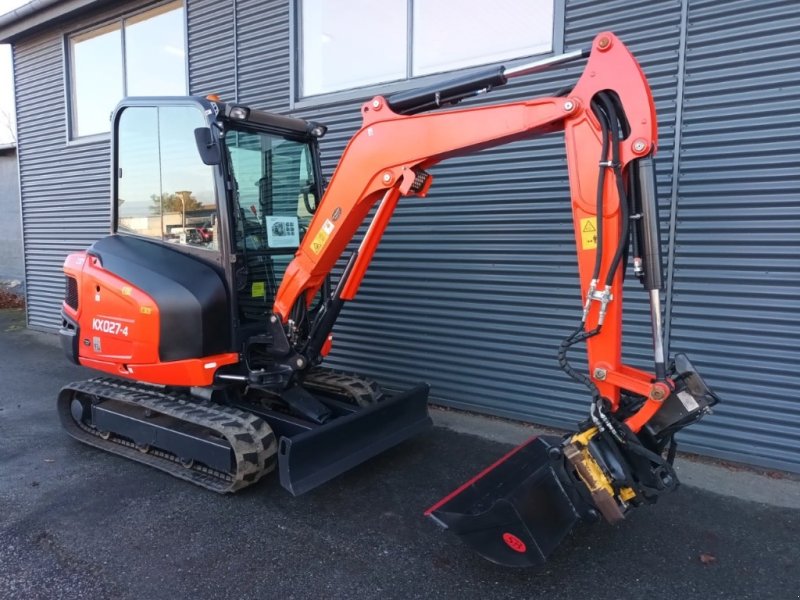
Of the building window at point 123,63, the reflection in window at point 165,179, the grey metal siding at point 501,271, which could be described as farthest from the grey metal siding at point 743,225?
the building window at point 123,63

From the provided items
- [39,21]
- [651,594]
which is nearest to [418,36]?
[651,594]

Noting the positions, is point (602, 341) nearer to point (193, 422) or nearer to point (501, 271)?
point (501, 271)

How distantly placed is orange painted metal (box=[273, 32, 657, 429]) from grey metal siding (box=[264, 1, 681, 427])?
6.16ft

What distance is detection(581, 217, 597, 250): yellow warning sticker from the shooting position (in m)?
2.76

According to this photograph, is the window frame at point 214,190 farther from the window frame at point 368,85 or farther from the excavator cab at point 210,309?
the window frame at point 368,85

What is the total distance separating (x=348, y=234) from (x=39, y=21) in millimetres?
8656

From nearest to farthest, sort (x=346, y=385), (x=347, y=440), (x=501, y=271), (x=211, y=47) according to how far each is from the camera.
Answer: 1. (x=347, y=440)
2. (x=346, y=385)
3. (x=501, y=271)
4. (x=211, y=47)

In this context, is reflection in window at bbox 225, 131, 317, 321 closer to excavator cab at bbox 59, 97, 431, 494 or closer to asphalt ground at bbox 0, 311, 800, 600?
excavator cab at bbox 59, 97, 431, 494

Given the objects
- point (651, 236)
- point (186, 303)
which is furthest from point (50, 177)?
point (651, 236)

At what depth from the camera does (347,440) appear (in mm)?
3830

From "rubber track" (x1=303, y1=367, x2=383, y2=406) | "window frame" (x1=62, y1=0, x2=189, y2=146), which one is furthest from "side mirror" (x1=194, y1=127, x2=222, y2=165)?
"window frame" (x1=62, y1=0, x2=189, y2=146)

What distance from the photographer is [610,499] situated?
8.46 ft

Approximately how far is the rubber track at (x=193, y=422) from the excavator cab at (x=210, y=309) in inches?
0.5

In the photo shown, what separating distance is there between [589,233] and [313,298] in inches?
84.0
